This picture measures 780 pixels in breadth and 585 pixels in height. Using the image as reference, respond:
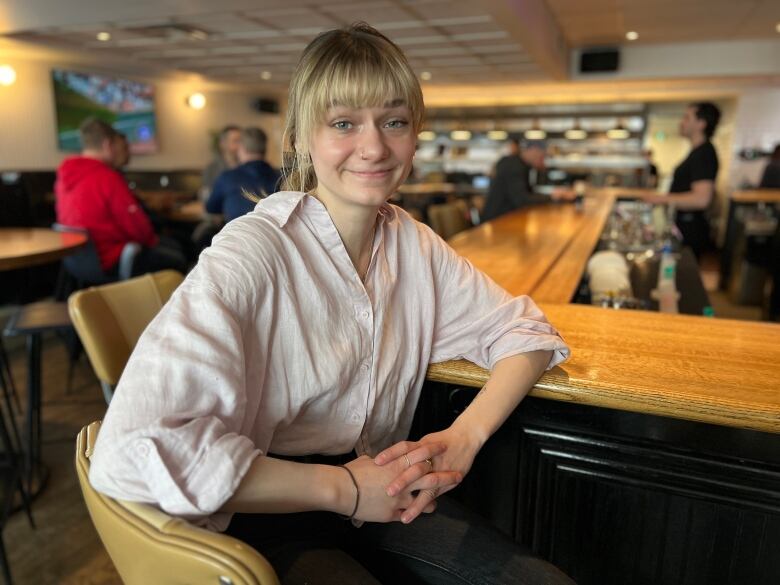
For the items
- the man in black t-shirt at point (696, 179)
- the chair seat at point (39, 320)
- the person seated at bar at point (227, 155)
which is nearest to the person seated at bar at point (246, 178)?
the person seated at bar at point (227, 155)

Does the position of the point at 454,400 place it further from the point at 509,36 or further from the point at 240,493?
the point at 509,36

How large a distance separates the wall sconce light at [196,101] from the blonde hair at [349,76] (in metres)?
9.96

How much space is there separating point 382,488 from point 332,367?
0.22 m

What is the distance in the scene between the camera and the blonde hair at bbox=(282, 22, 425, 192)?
0.98 m

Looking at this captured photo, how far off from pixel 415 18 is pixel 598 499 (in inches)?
207

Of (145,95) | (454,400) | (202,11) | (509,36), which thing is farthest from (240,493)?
(145,95)

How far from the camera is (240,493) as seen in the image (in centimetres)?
76

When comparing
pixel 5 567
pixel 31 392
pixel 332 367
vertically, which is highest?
pixel 332 367

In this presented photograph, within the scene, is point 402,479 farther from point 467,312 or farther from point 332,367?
point 467,312

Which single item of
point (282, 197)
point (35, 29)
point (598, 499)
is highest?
point (35, 29)

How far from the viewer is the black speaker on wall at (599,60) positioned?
8500 mm

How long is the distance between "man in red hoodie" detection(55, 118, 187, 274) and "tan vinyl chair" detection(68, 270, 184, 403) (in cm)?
221

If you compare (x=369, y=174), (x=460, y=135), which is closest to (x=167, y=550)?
(x=369, y=174)

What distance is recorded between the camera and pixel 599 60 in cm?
860
